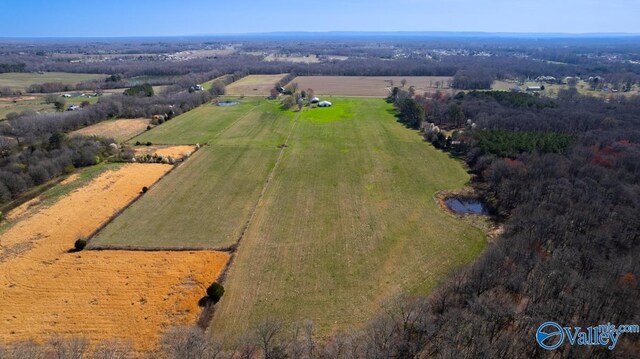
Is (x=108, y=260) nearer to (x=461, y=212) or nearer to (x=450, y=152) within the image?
(x=461, y=212)

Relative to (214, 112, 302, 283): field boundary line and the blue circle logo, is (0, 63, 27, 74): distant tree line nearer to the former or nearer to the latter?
(214, 112, 302, 283): field boundary line

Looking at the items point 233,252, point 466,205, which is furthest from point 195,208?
point 466,205

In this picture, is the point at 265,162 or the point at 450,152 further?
the point at 450,152

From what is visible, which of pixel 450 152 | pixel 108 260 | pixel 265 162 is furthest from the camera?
pixel 450 152

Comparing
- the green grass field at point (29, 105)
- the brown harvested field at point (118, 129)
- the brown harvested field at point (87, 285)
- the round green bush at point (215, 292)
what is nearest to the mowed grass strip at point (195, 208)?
the brown harvested field at point (87, 285)

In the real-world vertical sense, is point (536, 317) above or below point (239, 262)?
above

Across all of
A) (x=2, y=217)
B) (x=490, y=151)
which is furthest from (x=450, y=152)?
(x=2, y=217)

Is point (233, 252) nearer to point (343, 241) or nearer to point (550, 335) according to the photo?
point (343, 241)
